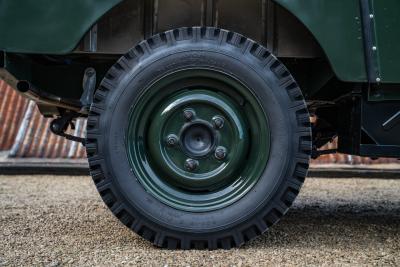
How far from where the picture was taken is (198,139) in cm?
307

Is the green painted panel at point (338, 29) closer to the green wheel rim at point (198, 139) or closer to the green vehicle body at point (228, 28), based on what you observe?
the green vehicle body at point (228, 28)

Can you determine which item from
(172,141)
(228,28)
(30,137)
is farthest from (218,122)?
(30,137)

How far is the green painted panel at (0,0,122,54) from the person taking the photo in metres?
3.00

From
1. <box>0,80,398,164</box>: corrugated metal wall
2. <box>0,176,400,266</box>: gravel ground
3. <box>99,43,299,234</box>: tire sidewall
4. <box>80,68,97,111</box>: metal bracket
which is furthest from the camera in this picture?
<box>0,80,398,164</box>: corrugated metal wall

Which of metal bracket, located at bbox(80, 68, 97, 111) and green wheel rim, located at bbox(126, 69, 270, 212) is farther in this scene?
metal bracket, located at bbox(80, 68, 97, 111)

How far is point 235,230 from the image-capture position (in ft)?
9.57

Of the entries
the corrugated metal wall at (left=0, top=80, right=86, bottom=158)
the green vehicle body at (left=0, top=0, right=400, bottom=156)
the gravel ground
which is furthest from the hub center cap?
the corrugated metal wall at (left=0, top=80, right=86, bottom=158)

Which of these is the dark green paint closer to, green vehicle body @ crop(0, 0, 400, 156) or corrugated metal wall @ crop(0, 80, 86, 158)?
green vehicle body @ crop(0, 0, 400, 156)

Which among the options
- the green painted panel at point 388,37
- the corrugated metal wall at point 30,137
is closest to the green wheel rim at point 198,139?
the green painted panel at point 388,37

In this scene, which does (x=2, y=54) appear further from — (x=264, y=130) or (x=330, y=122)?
(x=330, y=122)

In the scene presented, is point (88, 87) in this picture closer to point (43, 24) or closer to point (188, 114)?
point (43, 24)

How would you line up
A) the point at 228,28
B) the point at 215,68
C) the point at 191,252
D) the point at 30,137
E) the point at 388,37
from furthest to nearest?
1. the point at 30,137
2. the point at 228,28
3. the point at 388,37
4. the point at 215,68
5. the point at 191,252

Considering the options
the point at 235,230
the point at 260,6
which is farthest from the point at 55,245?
the point at 260,6

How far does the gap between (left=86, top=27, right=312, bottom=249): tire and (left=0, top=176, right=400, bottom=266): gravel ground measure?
16 centimetres
